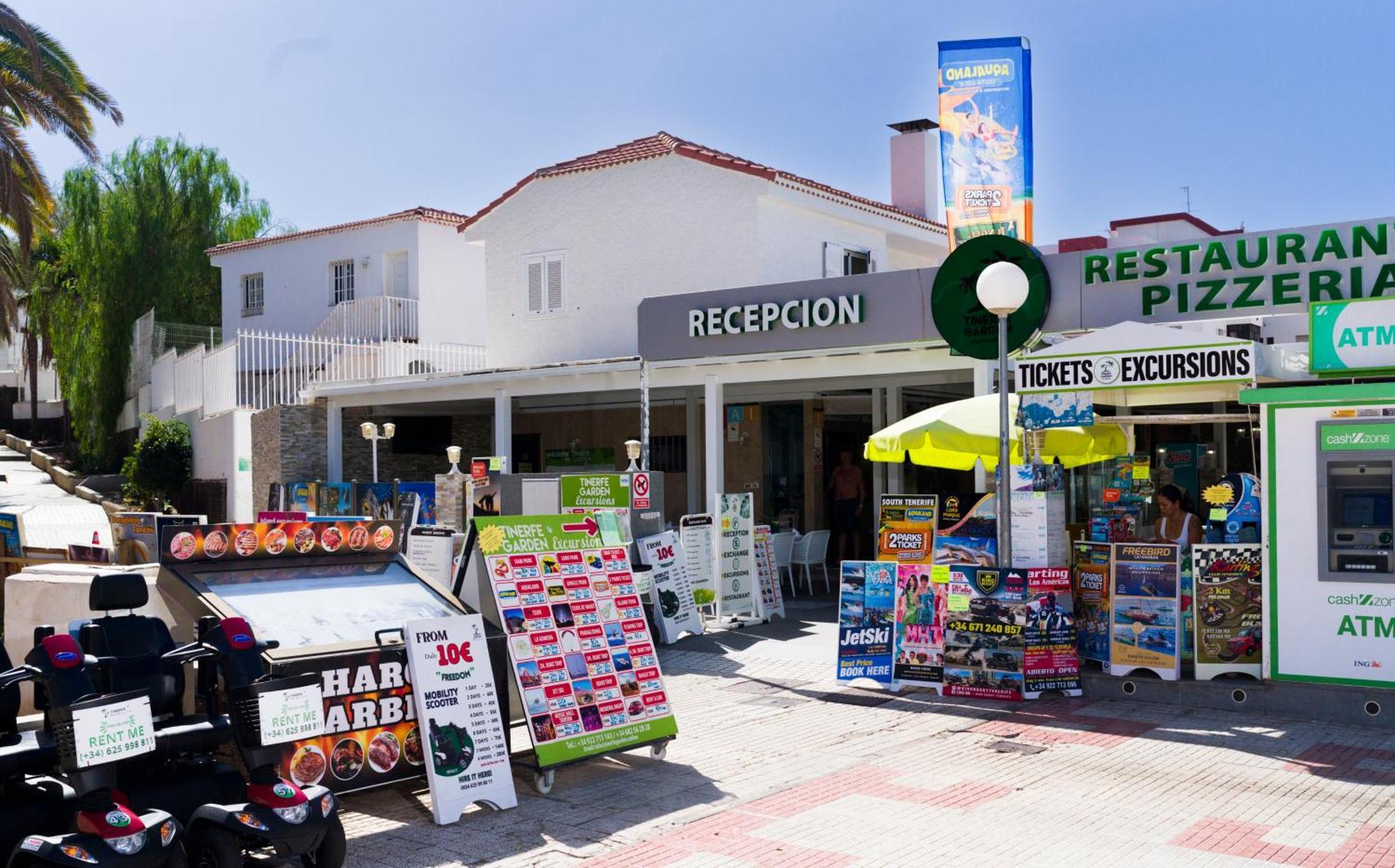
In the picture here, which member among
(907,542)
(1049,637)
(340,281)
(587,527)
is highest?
(340,281)

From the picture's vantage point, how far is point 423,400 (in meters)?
20.0

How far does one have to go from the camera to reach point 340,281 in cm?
2906

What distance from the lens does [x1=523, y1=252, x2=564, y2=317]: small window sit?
20.9 m

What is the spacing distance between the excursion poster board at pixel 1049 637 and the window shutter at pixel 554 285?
13351mm

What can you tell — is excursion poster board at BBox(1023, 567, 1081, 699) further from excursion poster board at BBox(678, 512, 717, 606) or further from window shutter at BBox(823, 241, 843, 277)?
window shutter at BBox(823, 241, 843, 277)

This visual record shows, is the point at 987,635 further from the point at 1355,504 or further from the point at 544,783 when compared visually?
the point at 544,783

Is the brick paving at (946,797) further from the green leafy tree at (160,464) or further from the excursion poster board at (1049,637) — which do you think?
the green leafy tree at (160,464)

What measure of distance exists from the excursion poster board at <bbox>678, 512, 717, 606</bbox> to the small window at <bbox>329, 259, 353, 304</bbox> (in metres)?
18.2

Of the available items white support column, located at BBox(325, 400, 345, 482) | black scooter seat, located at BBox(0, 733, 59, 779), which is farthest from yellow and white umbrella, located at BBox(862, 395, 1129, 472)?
white support column, located at BBox(325, 400, 345, 482)

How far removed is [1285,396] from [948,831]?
4.17 m

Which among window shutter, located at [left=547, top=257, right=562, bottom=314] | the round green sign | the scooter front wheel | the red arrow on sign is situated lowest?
the scooter front wheel

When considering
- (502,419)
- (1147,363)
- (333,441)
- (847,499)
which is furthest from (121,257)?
(1147,363)

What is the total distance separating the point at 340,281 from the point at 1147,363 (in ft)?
78.1

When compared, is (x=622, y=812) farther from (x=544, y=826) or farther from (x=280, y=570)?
(x=280, y=570)
